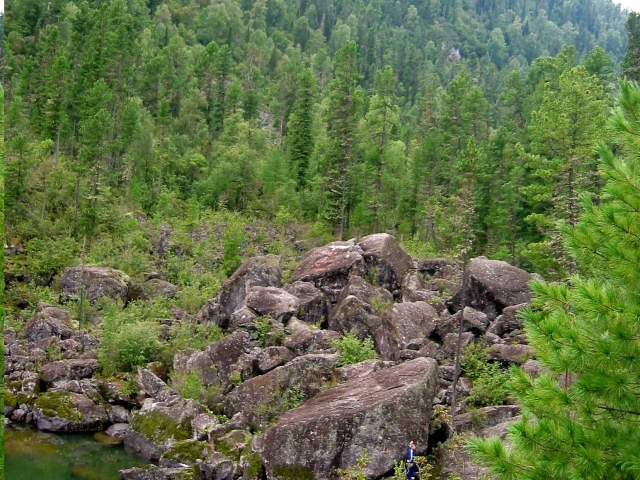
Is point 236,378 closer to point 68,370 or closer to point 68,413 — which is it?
point 68,413

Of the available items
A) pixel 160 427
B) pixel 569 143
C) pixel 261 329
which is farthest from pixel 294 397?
pixel 569 143

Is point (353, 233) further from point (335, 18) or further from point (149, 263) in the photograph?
point (335, 18)

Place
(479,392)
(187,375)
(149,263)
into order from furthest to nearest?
(149,263), (187,375), (479,392)

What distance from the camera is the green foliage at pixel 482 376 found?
2478cm

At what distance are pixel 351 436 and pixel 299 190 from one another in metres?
37.6

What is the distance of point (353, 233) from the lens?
51.3 meters

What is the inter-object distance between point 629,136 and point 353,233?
42622 millimetres

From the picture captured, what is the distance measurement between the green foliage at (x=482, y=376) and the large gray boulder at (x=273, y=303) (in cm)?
920

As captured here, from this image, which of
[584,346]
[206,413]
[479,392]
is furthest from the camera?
[206,413]

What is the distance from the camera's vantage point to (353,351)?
1101 inches

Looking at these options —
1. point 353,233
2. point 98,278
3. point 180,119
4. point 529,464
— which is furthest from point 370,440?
point 180,119

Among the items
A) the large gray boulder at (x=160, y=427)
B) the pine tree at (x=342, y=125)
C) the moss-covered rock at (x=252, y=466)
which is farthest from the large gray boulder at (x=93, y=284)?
the moss-covered rock at (x=252, y=466)

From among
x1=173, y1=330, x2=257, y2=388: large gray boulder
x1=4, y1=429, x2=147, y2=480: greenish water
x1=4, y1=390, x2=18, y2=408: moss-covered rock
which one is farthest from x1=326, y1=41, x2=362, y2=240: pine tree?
x1=4, y1=429, x2=147, y2=480: greenish water

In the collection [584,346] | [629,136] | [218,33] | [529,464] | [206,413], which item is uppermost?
[218,33]
